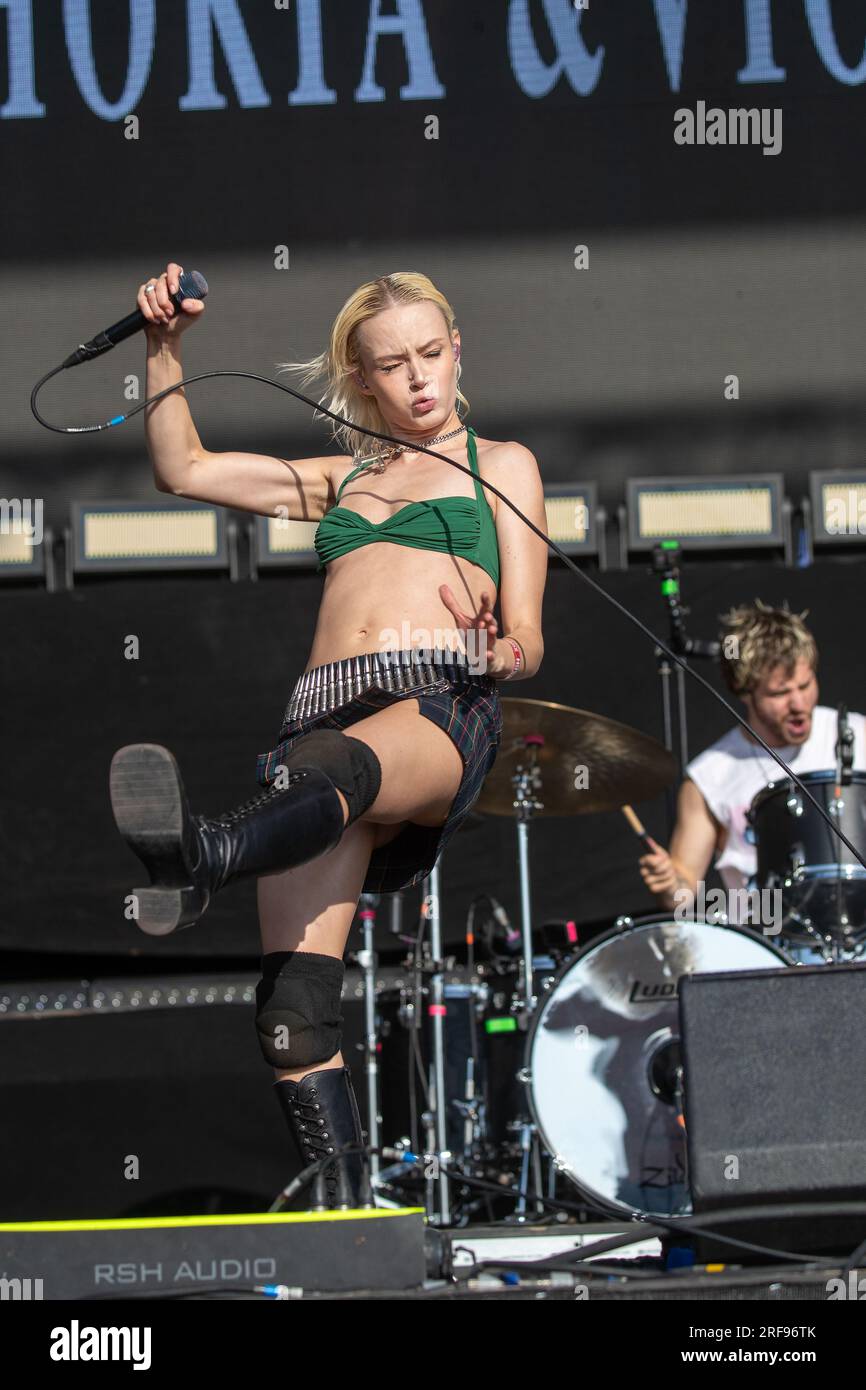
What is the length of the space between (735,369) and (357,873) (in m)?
3.55

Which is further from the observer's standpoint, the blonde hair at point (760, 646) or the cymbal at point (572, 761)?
the blonde hair at point (760, 646)

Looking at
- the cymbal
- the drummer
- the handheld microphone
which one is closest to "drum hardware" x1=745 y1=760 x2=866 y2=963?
the cymbal

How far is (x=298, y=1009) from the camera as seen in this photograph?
2.06 meters

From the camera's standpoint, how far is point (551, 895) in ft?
15.4

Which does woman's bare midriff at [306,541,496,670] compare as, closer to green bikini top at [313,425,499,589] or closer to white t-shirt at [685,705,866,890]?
green bikini top at [313,425,499,589]

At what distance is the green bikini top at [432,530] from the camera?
2.29 m

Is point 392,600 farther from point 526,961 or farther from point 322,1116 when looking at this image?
point 526,961

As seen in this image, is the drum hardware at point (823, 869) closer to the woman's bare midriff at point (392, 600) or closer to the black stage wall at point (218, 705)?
the black stage wall at point (218, 705)

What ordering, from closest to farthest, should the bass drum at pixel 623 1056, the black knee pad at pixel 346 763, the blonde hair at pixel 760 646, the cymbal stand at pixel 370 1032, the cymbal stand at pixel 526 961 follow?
the black knee pad at pixel 346 763, the bass drum at pixel 623 1056, the cymbal stand at pixel 526 961, the cymbal stand at pixel 370 1032, the blonde hair at pixel 760 646

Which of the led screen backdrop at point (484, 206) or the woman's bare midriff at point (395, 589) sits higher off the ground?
the led screen backdrop at point (484, 206)

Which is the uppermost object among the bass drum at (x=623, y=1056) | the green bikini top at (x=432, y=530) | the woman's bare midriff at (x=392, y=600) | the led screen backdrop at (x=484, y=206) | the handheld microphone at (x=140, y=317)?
the led screen backdrop at (x=484, y=206)

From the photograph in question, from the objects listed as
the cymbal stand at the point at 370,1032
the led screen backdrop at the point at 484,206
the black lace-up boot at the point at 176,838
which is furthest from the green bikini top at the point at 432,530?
the led screen backdrop at the point at 484,206

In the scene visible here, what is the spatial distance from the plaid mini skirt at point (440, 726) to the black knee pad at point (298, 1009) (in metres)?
0.24
